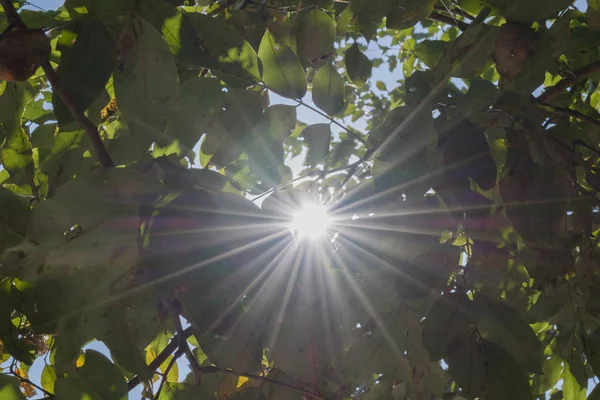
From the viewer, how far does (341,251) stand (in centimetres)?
88

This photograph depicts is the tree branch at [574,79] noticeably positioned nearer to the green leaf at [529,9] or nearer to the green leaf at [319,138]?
the green leaf at [529,9]

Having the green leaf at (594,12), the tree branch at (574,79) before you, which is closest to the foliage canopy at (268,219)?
the green leaf at (594,12)

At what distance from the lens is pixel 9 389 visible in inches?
32.0

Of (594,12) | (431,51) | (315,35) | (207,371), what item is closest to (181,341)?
(207,371)

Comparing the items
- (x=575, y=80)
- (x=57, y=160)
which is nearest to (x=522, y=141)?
(x=575, y=80)

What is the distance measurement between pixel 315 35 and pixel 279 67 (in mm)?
198

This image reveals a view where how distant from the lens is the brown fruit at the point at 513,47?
2.81ft

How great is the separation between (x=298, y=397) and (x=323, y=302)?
0.22m

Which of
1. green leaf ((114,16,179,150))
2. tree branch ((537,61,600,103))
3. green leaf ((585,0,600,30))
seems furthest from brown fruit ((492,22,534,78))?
green leaf ((114,16,179,150))

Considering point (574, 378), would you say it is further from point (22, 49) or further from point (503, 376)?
point (22, 49)

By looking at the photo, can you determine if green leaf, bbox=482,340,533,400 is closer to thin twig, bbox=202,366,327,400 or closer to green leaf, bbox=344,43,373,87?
thin twig, bbox=202,366,327,400

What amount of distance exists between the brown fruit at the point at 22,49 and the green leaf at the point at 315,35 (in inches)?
19.1

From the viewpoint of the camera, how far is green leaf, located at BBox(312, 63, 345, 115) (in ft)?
3.19

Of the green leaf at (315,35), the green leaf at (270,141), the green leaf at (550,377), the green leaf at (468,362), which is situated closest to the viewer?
the green leaf at (468,362)
